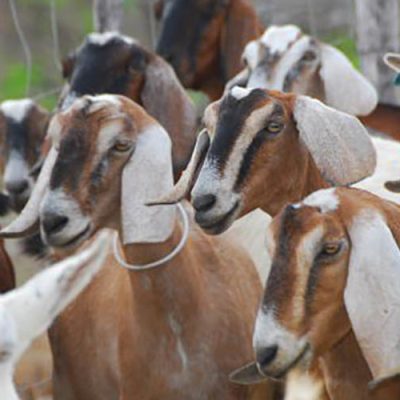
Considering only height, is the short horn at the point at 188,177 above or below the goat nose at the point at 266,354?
below

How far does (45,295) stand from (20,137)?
4481 millimetres

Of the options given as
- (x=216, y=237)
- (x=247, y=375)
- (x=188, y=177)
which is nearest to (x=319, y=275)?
(x=247, y=375)

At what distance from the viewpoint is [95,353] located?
303 inches

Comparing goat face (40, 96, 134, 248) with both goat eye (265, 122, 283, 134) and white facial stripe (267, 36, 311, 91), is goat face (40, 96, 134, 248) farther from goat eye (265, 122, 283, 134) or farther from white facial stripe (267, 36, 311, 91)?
white facial stripe (267, 36, 311, 91)

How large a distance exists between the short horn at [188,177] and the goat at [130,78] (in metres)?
1.64

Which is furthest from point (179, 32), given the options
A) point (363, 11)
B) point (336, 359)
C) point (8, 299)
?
point (8, 299)

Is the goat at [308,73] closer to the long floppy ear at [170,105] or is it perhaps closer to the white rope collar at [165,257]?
the long floppy ear at [170,105]

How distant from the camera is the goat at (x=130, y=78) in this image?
8.62m

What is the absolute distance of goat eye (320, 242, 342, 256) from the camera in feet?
19.4

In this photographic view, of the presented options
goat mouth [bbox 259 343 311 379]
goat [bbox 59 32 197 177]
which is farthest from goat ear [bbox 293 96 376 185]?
goat [bbox 59 32 197 177]

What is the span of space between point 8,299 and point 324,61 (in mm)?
3934

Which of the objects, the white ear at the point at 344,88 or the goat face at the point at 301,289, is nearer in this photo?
the goat face at the point at 301,289

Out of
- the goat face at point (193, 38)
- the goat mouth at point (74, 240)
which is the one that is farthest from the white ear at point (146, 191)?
the goat face at point (193, 38)

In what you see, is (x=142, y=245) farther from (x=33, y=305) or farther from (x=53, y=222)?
(x=33, y=305)
